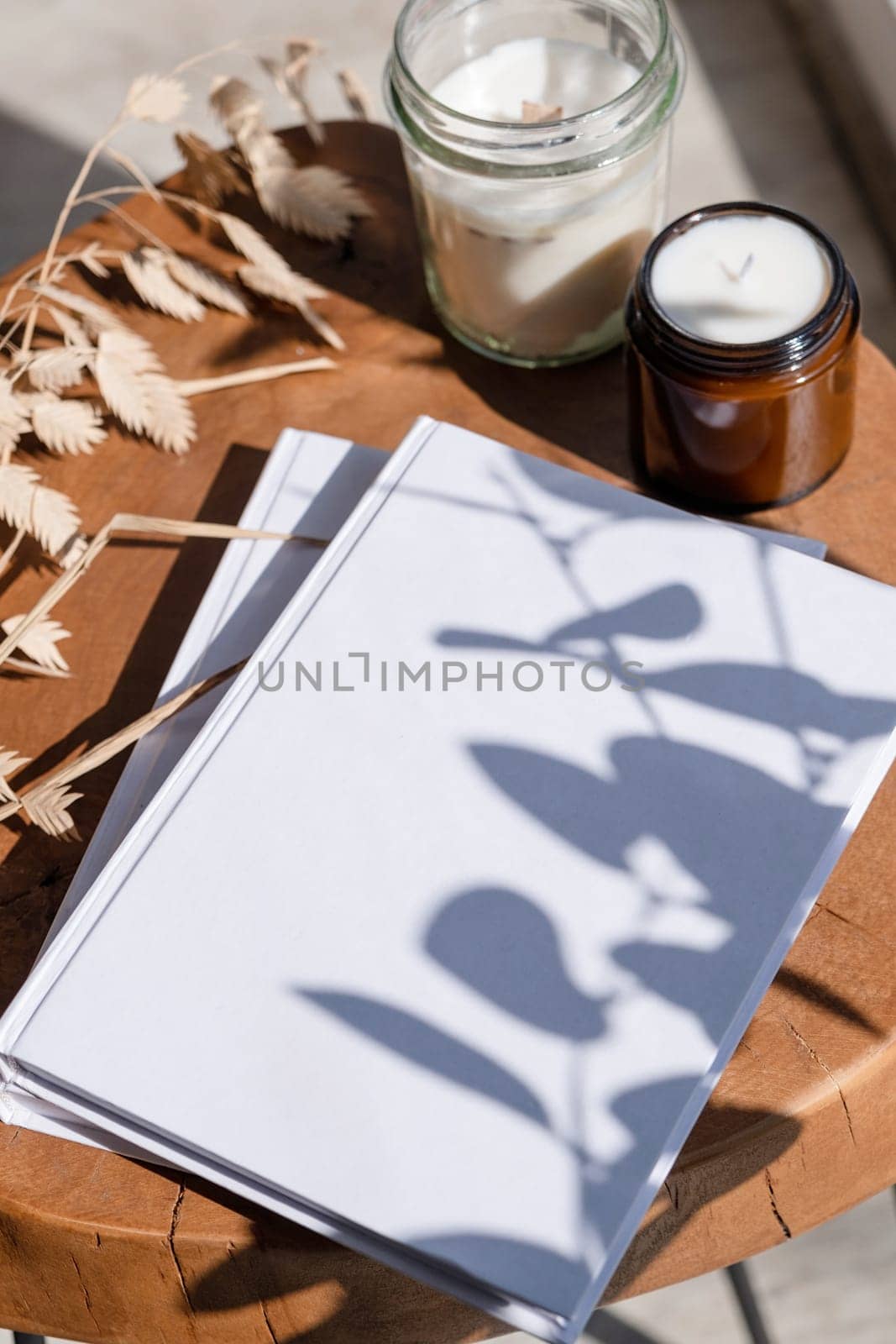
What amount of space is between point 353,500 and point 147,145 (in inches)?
46.4

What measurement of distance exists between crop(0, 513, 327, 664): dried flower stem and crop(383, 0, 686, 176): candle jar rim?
0.69ft

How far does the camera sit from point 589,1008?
0.50m

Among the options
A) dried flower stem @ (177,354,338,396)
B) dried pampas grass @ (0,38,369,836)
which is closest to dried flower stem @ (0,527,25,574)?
dried pampas grass @ (0,38,369,836)

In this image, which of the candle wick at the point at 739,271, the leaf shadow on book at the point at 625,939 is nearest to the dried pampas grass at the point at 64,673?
the leaf shadow on book at the point at 625,939

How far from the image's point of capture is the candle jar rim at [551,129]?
0.61 metres

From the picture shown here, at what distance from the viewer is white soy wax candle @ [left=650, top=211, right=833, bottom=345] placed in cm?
61

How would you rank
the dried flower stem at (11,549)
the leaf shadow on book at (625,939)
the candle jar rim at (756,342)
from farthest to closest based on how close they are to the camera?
1. the dried flower stem at (11,549)
2. the candle jar rim at (756,342)
3. the leaf shadow on book at (625,939)

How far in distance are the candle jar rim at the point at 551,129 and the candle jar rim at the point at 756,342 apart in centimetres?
6

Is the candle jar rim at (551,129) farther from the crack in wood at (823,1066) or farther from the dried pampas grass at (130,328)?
the crack in wood at (823,1066)

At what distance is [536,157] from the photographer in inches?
24.5

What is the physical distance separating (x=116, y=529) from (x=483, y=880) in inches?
11.4

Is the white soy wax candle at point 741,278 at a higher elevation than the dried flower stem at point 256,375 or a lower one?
lower

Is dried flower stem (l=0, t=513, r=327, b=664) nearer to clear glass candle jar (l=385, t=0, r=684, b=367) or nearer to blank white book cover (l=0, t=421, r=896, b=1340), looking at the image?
blank white book cover (l=0, t=421, r=896, b=1340)

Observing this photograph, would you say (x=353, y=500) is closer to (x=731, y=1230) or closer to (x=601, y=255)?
(x=601, y=255)
